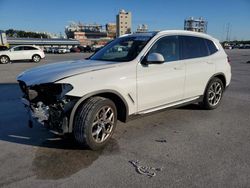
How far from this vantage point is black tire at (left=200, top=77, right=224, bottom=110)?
596 centimetres

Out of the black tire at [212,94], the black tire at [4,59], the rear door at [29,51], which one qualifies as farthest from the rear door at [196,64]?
the black tire at [4,59]

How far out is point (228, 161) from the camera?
11.8 ft

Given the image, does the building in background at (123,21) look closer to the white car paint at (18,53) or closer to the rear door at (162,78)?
the white car paint at (18,53)

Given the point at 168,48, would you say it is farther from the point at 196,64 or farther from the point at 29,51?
the point at 29,51

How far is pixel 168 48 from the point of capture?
16.2ft

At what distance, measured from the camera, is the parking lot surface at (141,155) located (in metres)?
3.14

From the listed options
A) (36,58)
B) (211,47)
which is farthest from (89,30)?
(211,47)

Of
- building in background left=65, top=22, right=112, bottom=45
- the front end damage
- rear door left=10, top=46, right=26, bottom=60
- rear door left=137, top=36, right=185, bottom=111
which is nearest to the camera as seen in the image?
the front end damage

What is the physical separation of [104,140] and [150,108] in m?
1.08

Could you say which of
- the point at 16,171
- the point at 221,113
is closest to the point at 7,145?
the point at 16,171

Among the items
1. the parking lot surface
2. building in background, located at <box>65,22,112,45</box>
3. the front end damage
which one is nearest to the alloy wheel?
the parking lot surface

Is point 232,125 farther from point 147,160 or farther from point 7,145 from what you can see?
point 7,145

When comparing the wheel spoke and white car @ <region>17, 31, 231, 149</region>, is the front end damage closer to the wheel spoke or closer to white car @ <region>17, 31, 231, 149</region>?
white car @ <region>17, 31, 231, 149</region>

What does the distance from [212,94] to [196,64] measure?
112cm
